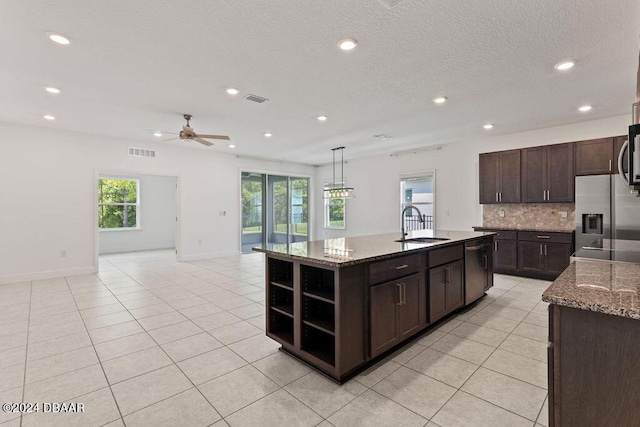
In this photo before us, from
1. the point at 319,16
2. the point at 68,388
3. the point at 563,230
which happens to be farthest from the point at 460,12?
the point at 563,230

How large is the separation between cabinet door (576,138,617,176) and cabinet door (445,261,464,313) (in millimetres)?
3205

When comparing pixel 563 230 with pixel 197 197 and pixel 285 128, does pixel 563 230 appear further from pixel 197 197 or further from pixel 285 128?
pixel 197 197

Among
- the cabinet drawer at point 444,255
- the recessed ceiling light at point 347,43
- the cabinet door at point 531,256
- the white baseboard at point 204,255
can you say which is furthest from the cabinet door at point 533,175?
the white baseboard at point 204,255

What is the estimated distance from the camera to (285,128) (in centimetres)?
542

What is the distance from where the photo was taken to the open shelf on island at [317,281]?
2.43 meters

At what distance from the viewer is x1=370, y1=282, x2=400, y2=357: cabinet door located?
7.72ft

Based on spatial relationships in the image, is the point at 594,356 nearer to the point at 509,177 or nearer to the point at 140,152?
the point at 509,177

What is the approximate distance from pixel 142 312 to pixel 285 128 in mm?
3571

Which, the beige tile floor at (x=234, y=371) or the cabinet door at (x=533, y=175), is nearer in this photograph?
the beige tile floor at (x=234, y=371)

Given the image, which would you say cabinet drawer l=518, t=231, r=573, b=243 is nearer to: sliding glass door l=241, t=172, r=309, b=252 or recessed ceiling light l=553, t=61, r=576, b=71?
recessed ceiling light l=553, t=61, r=576, b=71

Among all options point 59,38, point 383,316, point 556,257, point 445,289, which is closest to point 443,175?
point 556,257

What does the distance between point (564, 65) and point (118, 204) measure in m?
10.1

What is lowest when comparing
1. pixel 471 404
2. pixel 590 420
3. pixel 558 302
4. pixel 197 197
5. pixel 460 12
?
pixel 471 404

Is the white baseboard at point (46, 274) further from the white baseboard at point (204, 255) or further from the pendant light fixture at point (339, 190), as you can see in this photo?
the pendant light fixture at point (339, 190)
